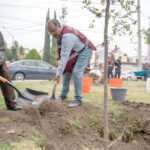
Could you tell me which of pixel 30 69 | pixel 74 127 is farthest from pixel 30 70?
pixel 74 127

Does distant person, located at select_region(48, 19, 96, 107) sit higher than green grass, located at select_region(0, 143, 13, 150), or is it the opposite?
distant person, located at select_region(48, 19, 96, 107)

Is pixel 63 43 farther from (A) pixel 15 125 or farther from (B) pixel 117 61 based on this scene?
(B) pixel 117 61

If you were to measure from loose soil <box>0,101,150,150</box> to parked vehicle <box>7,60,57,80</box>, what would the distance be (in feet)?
27.7

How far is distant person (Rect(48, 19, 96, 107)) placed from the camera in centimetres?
393

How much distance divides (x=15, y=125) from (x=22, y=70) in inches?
374

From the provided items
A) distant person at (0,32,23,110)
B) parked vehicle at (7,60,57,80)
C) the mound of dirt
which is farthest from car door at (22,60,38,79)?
the mound of dirt

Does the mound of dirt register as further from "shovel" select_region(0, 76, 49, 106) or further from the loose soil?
"shovel" select_region(0, 76, 49, 106)

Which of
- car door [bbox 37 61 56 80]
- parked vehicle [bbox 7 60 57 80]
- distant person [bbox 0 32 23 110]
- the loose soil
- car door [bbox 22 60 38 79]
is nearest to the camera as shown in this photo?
the loose soil

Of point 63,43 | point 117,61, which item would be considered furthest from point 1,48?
point 117,61

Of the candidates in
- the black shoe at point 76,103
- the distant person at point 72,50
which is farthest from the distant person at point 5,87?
the black shoe at point 76,103

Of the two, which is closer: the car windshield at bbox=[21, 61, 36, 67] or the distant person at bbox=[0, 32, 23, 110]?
the distant person at bbox=[0, 32, 23, 110]

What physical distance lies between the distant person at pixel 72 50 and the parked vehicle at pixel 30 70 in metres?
7.98

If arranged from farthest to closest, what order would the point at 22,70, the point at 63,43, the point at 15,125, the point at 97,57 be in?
the point at 22,70
the point at 97,57
the point at 63,43
the point at 15,125

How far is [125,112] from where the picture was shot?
13.7 feet
